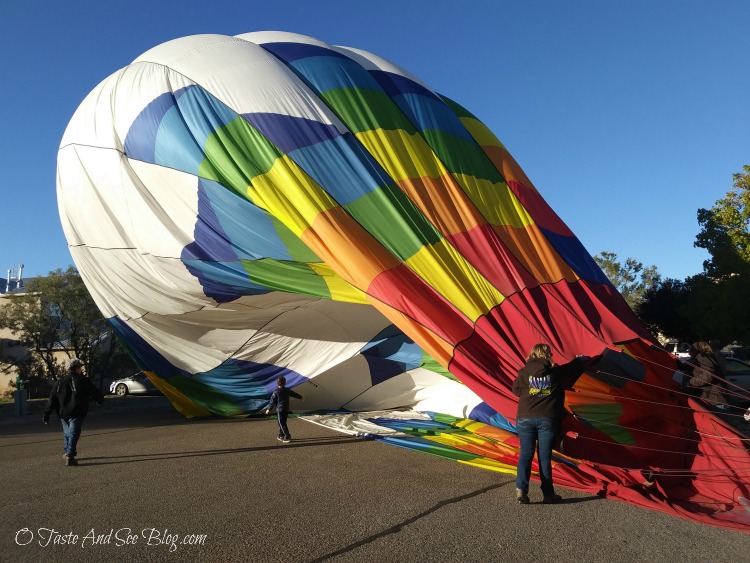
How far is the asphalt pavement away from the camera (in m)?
4.17

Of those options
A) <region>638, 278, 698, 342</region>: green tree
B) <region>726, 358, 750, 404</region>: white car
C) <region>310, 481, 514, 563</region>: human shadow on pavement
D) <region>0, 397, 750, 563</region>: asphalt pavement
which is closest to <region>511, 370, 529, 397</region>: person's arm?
<region>0, 397, 750, 563</region>: asphalt pavement

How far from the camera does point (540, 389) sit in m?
5.21

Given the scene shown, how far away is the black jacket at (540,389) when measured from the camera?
5.21 m

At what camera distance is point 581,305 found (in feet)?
23.2

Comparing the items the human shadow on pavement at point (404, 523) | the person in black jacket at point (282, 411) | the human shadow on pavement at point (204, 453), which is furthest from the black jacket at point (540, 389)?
the person in black jacket at point (282, 411)

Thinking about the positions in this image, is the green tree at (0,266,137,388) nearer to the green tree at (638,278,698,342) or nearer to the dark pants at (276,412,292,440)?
the dark pants at (276,412,292,440)

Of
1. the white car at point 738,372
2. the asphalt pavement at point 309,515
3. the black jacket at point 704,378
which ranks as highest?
the white car at point 738,372

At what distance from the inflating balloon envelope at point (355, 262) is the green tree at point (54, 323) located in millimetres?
9212

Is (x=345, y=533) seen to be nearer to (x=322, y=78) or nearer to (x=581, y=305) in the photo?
(x=581, y=305)

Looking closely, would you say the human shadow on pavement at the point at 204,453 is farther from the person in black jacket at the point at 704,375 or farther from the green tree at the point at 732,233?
the green tree at the point at 732,233

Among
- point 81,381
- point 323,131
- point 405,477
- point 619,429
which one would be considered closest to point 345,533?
point 405,477

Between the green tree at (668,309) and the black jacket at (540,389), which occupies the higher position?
the green tree at (668,309)

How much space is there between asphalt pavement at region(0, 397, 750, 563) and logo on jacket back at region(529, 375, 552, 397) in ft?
3.16

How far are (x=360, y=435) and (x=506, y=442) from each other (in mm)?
2462
